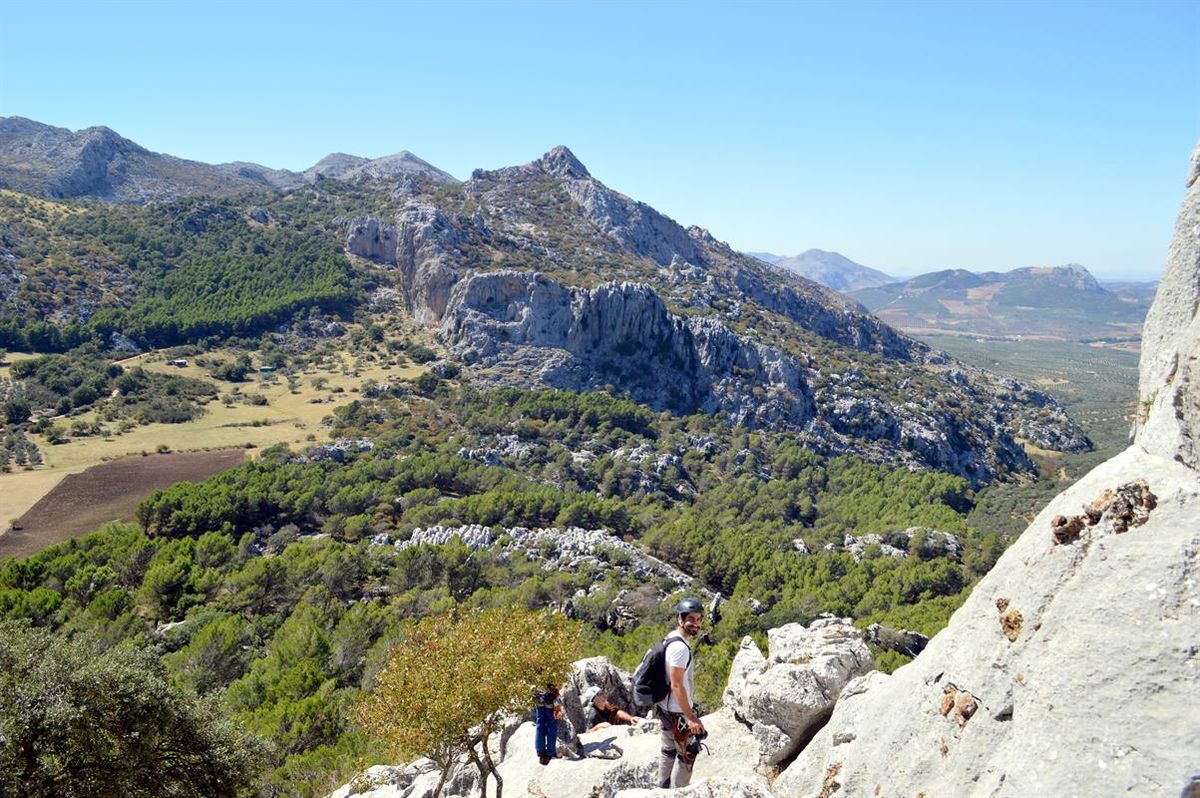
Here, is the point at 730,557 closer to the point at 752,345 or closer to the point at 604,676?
the point at 604,676

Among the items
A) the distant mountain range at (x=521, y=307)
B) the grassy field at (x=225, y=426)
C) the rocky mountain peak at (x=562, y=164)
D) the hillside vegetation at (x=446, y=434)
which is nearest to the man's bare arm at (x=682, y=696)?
the hillside vegetation at (x=446, y=434)

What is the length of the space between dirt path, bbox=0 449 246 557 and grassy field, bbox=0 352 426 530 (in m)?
1.34

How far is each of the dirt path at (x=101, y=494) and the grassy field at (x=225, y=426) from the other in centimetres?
134

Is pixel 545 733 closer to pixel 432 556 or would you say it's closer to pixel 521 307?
pixel 432 556

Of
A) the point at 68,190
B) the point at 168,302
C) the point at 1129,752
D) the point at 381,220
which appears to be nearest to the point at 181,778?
the point at 1129,752

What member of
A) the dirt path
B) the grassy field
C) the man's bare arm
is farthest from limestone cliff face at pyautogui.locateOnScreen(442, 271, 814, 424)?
the man's bare arm

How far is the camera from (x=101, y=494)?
61031 millimetres

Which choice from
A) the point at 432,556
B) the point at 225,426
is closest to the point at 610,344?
the point at 225,426

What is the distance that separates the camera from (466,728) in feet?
45.4

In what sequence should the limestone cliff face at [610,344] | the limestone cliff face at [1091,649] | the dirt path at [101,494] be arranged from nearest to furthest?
the limestone cliff face at [1091,649], the dirt path at [101,494], the limestone cliff face at [610,344]

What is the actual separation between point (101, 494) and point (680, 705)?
235 ft

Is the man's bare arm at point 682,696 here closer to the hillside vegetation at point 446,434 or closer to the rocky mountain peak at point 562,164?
the hillside vegetation at point 446,434

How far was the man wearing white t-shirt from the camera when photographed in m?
9.47

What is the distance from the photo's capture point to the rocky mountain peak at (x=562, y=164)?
18950 cm
